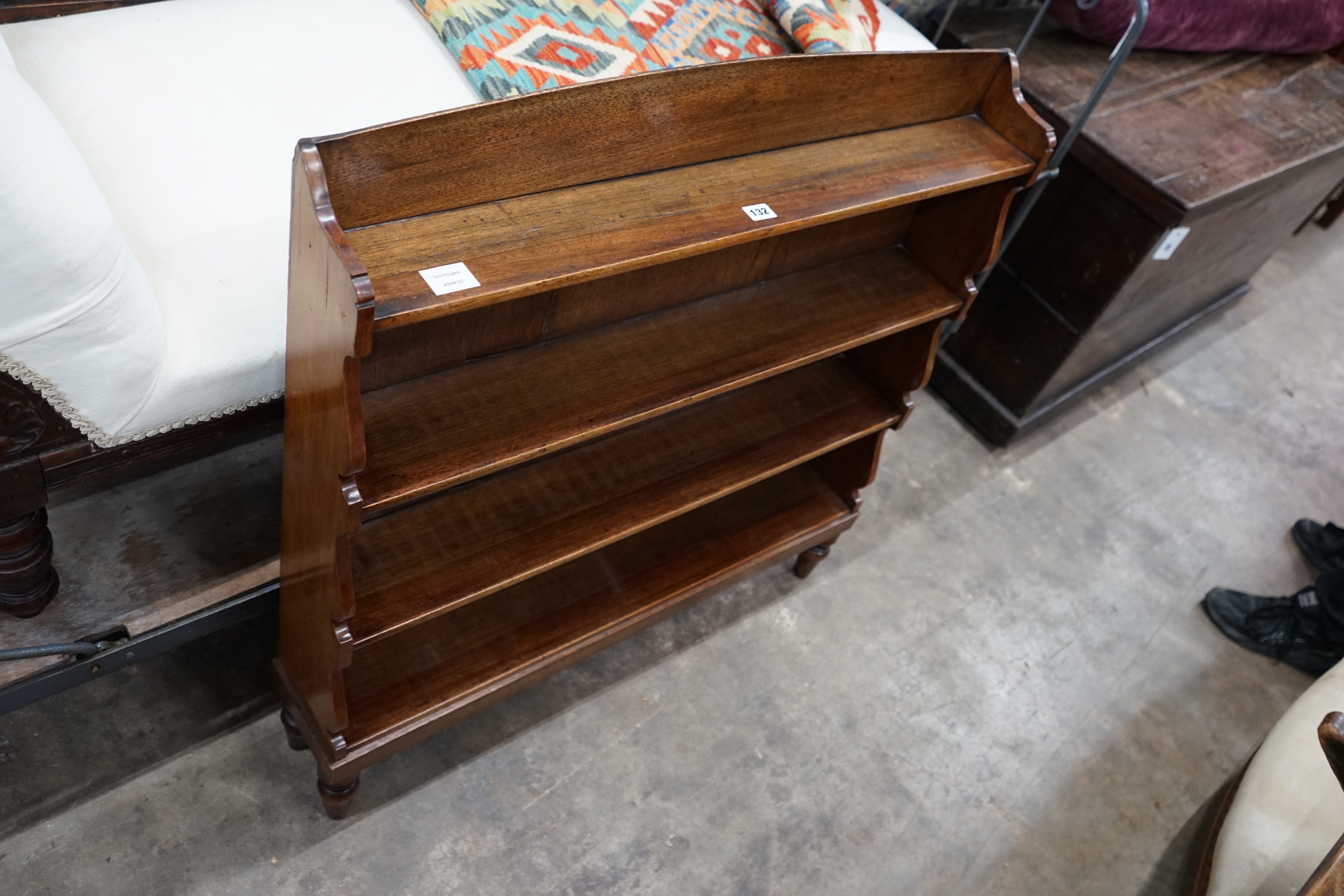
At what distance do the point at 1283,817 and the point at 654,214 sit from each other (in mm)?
1498

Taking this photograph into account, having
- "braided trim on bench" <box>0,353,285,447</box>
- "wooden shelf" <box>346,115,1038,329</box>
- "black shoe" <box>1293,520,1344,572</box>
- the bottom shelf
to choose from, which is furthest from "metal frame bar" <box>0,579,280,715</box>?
"black shoe" <box>1293,520,1344,572</box>

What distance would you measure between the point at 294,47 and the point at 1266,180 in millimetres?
2278

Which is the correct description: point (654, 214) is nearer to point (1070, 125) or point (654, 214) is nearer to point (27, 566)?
point (27, 566)

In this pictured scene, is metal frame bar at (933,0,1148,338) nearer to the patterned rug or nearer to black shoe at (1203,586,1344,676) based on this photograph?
the patterned rug

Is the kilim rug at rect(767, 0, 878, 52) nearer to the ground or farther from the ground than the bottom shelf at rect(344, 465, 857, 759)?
farther from the ground

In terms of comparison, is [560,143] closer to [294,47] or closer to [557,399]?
[557,399]

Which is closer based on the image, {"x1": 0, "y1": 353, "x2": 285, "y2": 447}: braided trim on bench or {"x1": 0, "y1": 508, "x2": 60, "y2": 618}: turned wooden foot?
{"x1": 0, "y1": 353, "x2": 285, "y2": 447}: braided trim on bench

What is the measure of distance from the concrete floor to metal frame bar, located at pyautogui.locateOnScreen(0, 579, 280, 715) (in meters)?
0.32

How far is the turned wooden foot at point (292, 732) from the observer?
1.62 m

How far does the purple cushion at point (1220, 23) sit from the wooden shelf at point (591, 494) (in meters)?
1.26

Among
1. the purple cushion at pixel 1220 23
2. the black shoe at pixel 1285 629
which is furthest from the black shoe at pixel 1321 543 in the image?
the purple cushion at pixel 1220 23

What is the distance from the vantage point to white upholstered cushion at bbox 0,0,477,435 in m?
1.27

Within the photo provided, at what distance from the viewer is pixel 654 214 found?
1.17m

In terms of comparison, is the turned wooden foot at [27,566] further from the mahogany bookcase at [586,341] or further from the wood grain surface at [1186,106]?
the wood grain surface at [1186,106]
